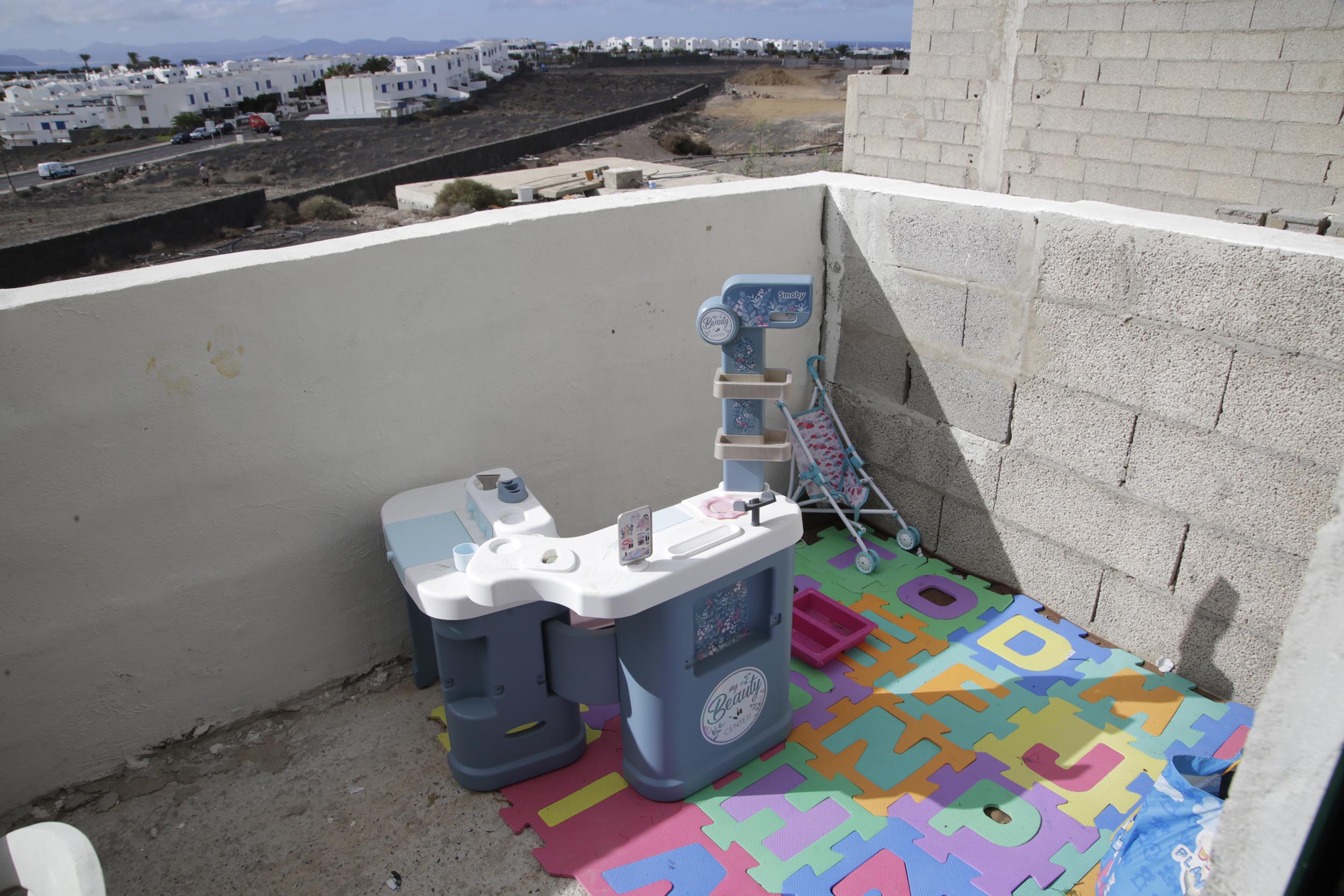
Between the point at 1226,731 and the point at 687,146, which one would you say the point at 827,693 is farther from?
the point at 687,146

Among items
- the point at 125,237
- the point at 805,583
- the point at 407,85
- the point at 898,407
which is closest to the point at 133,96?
the point at 407,85

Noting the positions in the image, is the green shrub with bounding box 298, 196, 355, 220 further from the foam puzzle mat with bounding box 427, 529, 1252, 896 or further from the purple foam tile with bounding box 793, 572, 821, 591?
the foam puzzle mat with bounding box 427, 529, 1252, 896

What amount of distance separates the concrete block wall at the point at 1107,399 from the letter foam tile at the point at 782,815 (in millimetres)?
1463

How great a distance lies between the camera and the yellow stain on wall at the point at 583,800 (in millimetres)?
2873

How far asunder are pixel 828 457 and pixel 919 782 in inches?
70.0

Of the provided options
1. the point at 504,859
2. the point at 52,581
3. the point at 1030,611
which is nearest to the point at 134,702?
the point at 52,581

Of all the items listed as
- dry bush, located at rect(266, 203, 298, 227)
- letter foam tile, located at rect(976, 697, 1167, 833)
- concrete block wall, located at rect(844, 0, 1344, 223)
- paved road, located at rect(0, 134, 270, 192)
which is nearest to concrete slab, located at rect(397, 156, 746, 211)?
dry bush, located at rect(266, 203, 298, 227)

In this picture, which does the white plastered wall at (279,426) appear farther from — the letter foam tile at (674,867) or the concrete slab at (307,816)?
the letter foam tile at (674,867)

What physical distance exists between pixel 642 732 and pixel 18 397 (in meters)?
2.19

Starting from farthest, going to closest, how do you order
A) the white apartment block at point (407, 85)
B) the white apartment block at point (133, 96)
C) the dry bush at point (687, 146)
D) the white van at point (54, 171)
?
1. the white apartment block at point (407, 85)
2. the white apartment block at point (133, 96)
3. the white van at point (54, 171)
4. the dry bush at point (687, 146)

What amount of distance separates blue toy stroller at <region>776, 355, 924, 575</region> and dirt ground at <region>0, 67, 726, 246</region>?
2485 cm

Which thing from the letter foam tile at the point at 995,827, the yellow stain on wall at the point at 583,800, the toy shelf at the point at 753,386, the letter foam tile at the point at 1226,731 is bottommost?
the yellow stain on wall at the point at 583,800

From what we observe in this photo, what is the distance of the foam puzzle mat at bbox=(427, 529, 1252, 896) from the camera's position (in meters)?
2.64

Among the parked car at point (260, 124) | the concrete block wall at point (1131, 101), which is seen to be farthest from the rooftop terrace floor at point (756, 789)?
the parked car at point (260, 124)
